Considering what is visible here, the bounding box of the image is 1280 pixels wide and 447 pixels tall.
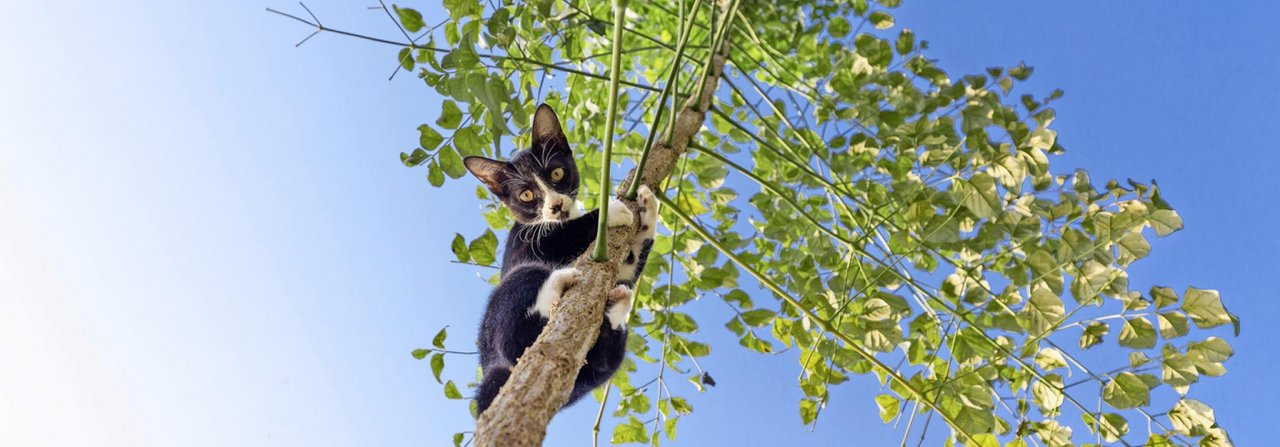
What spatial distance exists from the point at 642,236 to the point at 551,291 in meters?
0.26

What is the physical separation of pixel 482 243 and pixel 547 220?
17 cm

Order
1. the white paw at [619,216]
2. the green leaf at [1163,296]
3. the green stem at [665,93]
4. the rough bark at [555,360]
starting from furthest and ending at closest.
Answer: the green leaf at [1163,296]
the white paw at [619,216]
the green stem at [665,93]
the rough bark at [555,360]

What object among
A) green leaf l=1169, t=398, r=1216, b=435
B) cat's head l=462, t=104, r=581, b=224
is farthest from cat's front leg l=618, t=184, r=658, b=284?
green leaf l=1169, t=398, r=1216, b=435

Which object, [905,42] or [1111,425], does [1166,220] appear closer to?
[1111,425]

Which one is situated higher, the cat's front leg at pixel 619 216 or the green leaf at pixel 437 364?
the cat's front leg at pixel 619 216

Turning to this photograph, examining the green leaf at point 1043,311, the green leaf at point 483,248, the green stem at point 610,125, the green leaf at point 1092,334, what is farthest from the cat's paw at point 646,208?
the green leaf at point 1092,334

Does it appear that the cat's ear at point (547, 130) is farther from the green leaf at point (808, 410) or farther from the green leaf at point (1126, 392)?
the green leaf at point (1126, 392)

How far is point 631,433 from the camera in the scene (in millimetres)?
2031

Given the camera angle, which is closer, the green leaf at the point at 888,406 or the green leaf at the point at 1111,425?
the green leaf at the point at 1111,425

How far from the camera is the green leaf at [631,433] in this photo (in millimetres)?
2021

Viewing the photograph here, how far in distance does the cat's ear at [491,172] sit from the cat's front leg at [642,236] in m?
0.45

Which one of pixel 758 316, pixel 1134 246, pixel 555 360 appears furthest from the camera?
pixel 758 316

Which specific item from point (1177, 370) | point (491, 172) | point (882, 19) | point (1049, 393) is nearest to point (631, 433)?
point (491, 172)

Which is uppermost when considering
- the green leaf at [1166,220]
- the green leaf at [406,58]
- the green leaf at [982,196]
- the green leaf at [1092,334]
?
the green leaf at [1166,220]
